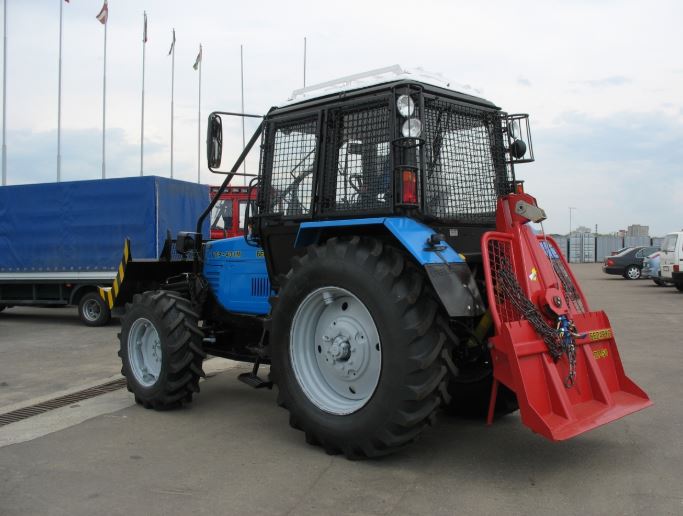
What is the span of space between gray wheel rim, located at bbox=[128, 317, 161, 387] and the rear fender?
8.97 ft

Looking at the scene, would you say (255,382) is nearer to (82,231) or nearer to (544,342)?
(544,342)

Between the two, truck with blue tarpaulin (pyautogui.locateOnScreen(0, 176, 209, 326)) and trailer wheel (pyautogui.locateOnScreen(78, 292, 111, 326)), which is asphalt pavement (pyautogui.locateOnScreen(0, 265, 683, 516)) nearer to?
trailer wheel (pyautogui.locateOnScreen(78, 292, 111, 326))

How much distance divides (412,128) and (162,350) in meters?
3.06

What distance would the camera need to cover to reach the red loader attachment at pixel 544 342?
4238 millimetres

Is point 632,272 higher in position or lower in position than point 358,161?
lower

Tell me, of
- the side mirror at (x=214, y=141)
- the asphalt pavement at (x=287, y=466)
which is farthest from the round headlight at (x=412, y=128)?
the asphalt pavement at (x=287, y=466)

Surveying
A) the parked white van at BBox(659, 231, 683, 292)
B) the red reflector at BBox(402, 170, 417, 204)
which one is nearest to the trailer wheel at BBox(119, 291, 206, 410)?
the red reflector at BBox(402, 170, 417, 204)

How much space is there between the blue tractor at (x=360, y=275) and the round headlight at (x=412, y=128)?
11 mm

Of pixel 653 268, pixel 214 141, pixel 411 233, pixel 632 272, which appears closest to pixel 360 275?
pixel 411 233

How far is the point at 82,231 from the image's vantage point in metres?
14.1

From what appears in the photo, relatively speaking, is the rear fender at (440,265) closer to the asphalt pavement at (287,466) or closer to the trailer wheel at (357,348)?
the trailer wheel at (357,348)

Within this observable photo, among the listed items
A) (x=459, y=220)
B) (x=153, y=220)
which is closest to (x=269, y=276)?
(x=459, y=220)

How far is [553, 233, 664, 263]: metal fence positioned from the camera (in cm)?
5322

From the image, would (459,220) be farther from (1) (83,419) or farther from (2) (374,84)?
(1) (83,419)
